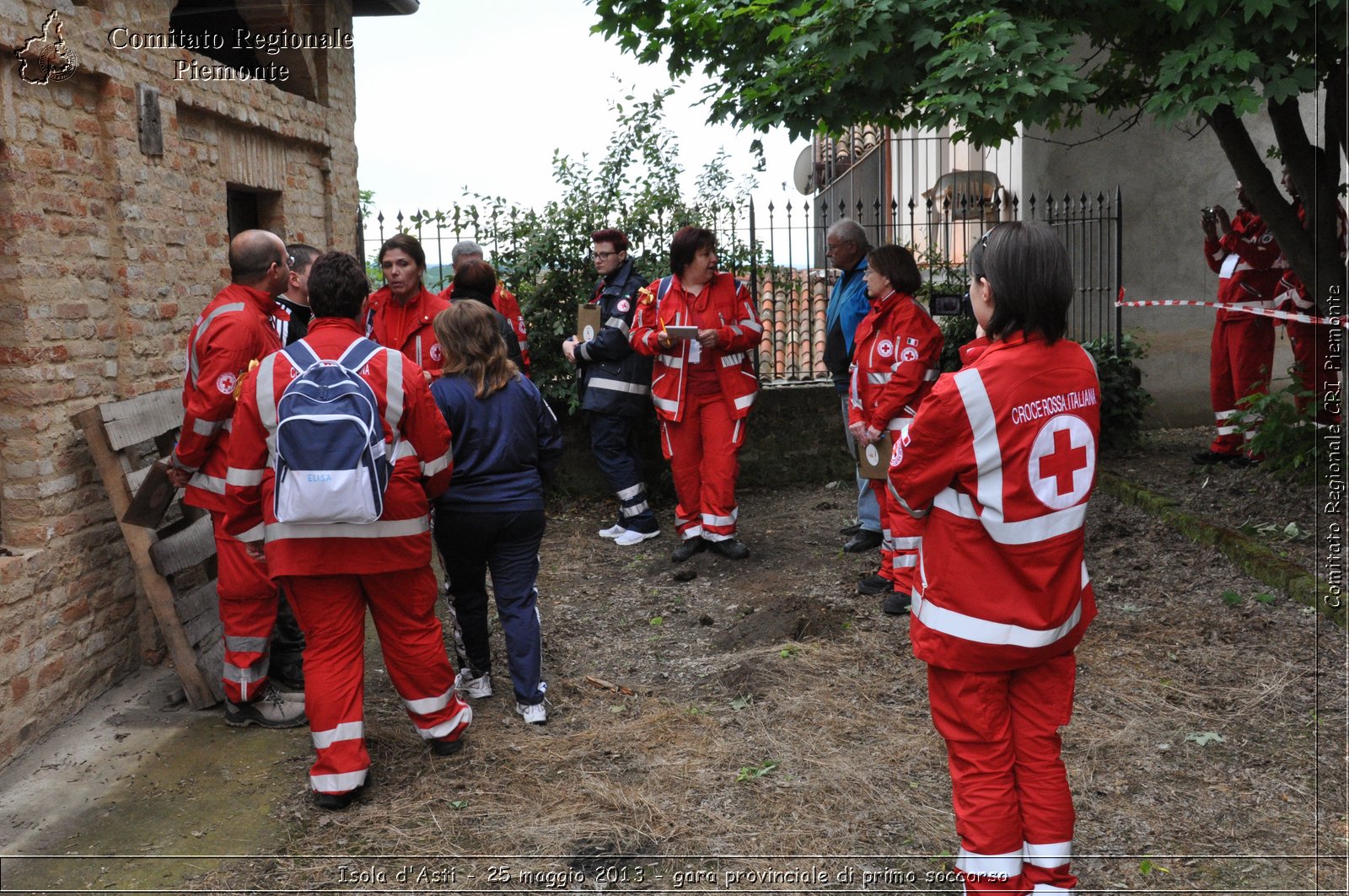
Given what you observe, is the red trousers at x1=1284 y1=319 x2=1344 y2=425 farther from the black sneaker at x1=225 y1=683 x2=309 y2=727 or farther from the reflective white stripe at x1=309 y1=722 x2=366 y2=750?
the black sneaker at x1=225 y1=683 x2=309 y2=727

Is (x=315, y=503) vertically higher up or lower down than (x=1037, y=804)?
higher up

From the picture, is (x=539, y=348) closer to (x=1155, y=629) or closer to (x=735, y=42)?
(x=735, y=42)

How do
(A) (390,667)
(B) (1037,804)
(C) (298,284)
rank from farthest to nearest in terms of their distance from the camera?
(C) (298,284), (A) (390,667), (B) (1037,804)

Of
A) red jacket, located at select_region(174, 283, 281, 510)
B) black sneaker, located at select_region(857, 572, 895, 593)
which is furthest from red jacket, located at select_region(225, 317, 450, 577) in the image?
black sneaker, located at select_region(857, 572, 895, 593)

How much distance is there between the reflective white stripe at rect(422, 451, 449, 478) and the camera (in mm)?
4297

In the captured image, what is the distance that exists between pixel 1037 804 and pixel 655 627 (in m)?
3.46

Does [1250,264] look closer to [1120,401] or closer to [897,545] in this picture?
[1120,401]

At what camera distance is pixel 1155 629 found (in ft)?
18.3

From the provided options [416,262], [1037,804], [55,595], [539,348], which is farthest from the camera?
[539,348]

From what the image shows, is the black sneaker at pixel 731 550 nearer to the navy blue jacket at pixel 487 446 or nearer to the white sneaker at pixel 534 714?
the white sneaker at pixel 534 714

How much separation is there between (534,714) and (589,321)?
12.1 ft

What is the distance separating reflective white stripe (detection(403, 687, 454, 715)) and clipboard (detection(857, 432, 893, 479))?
8.96ft

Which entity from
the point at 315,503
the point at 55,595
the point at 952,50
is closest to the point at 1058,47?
the point at 952,50

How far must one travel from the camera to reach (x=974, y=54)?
15.9 feet
